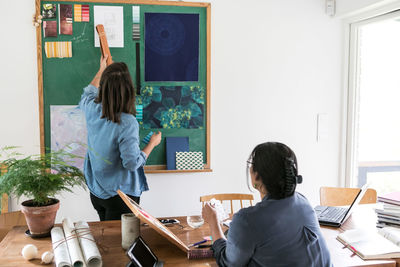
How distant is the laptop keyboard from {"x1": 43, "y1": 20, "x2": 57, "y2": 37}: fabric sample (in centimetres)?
257

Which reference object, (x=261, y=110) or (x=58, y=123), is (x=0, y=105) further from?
(x=261, y=110)

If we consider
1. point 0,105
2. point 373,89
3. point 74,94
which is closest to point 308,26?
point 373,89

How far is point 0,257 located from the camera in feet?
5.08

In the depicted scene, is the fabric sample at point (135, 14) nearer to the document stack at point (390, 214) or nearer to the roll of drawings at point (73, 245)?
the roll of drawings at point (73, 245)

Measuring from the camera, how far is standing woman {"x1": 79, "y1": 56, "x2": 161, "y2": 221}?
2209 mm

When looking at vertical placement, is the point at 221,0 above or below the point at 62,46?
above

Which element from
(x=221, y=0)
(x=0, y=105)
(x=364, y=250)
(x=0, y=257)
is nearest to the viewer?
(x=0, y=257)

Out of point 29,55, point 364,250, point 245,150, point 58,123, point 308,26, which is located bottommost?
point 364,250

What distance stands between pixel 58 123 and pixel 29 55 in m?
0.62

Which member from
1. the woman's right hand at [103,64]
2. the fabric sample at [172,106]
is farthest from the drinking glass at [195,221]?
the woman's right hand at [103,64]

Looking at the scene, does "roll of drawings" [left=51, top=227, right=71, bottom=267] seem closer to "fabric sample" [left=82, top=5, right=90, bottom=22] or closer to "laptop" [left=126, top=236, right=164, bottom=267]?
"laptop" [left=126, top=236, right=164, bottom=267]

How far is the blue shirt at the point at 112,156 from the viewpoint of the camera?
220cm

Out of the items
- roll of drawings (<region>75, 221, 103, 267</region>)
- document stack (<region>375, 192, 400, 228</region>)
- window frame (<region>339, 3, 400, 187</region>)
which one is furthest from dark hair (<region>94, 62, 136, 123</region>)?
window frame (<region>339, 3, 400, 187</region>)

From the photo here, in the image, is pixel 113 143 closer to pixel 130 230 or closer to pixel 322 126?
pixel 130 230
